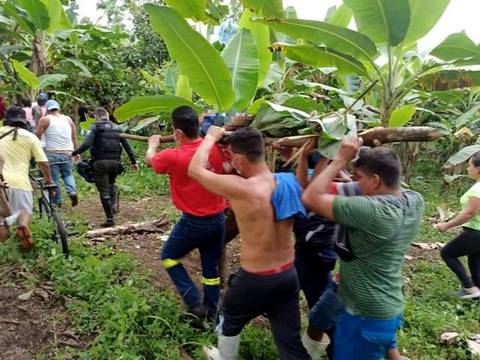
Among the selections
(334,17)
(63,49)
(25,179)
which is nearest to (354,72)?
(334,17)

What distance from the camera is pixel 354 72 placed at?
3.16 m

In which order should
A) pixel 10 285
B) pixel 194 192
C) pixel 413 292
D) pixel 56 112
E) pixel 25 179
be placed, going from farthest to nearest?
1. pixel 56 112
2. pixel 413 292
3. pixel 25 179
4. pixel 10 285
5. pixel 194 192

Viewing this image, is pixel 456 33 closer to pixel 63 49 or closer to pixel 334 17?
pixel 334 17

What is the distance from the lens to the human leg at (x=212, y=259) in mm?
3561

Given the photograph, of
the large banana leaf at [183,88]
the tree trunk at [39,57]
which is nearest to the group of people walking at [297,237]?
the large banana leaf at [183,88]

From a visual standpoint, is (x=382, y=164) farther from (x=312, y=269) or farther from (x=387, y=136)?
(x=312, y=269)

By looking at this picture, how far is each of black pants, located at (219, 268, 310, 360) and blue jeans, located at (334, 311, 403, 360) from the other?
0.96ft

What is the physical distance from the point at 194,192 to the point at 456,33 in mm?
2151

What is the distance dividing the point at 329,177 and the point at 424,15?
145cm

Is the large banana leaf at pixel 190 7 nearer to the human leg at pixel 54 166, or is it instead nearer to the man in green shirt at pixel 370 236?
the man in green shirt at pixel 370 236

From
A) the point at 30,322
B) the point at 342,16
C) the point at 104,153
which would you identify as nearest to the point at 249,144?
the point at 342,16

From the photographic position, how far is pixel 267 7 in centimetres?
284

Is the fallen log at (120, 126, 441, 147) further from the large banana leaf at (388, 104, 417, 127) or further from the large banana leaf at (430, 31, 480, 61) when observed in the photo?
the large banana leaf at (430, 31, 480, 61)

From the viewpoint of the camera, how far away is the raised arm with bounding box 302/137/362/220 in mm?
2346
